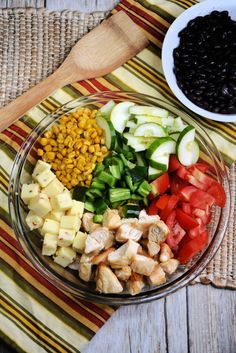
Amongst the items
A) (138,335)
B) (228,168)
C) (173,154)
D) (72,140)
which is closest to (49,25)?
(72,140)

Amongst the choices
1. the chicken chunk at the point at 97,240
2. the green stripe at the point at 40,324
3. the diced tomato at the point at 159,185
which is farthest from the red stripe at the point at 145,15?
the green stripe at the point at 40,324

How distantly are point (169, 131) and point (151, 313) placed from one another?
3.01 ft

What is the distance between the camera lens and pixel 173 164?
9.36 ft

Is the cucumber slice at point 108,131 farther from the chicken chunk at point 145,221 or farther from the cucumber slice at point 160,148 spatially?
the chicken chunk at point 145,221

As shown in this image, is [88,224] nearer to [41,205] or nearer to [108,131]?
[41,205]

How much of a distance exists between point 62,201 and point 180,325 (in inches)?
35.6

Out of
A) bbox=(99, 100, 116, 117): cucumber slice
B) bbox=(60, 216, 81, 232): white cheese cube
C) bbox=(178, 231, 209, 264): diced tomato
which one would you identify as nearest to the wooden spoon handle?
bbox=(99, 100, 116, 117): cucumber slice

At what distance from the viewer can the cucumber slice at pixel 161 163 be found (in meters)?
2.78

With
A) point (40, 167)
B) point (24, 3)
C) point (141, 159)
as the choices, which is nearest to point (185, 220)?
point (141, 159)

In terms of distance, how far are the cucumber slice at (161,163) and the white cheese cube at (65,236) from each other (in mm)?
494

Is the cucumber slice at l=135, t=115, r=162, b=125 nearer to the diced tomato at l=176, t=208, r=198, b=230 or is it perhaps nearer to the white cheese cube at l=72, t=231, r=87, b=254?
the diced tomato at l=176, t=208, r=198, b=230

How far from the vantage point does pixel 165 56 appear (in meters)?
3.07

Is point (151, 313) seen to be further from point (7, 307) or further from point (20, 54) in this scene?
point (20, 54)

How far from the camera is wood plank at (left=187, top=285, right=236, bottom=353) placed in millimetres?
2980
